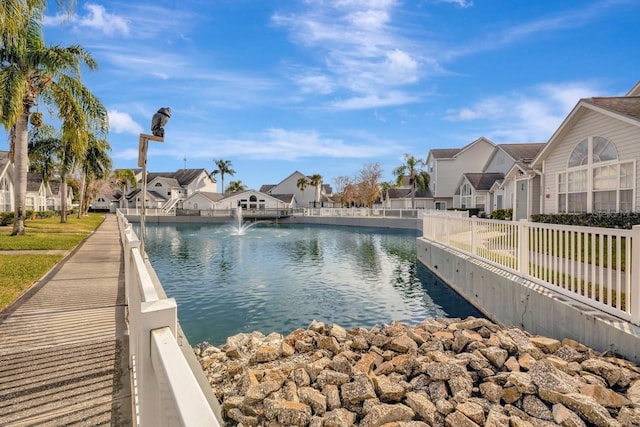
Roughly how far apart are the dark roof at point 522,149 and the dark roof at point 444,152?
31.7ft

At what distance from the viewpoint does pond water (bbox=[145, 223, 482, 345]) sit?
819cm

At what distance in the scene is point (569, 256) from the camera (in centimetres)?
715

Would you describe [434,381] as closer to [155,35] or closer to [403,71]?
[155,35]

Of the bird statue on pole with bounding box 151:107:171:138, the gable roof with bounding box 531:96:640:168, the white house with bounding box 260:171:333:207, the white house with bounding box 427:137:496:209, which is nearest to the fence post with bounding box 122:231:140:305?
the bird statue on pole with bounding box 151:107:171:138

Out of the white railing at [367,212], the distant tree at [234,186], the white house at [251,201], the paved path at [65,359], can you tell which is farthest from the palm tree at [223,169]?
the paved path at [65,359]

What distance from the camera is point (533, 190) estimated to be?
729 inches

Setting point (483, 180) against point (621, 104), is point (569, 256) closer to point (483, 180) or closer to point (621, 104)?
point (621, 104)

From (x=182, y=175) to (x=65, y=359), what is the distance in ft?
249

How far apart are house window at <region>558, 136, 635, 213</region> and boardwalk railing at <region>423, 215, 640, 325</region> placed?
19.1 feet

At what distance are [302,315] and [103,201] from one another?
2941 inches

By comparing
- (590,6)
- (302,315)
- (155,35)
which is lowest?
(302,315)

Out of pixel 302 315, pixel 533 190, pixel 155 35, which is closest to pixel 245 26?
pixel 155 35

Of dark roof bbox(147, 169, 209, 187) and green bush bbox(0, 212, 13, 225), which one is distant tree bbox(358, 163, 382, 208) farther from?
green bush bbox(0, 212, 13, 225)

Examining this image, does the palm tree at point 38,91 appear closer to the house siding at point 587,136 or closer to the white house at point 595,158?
the white house at point 595,158
